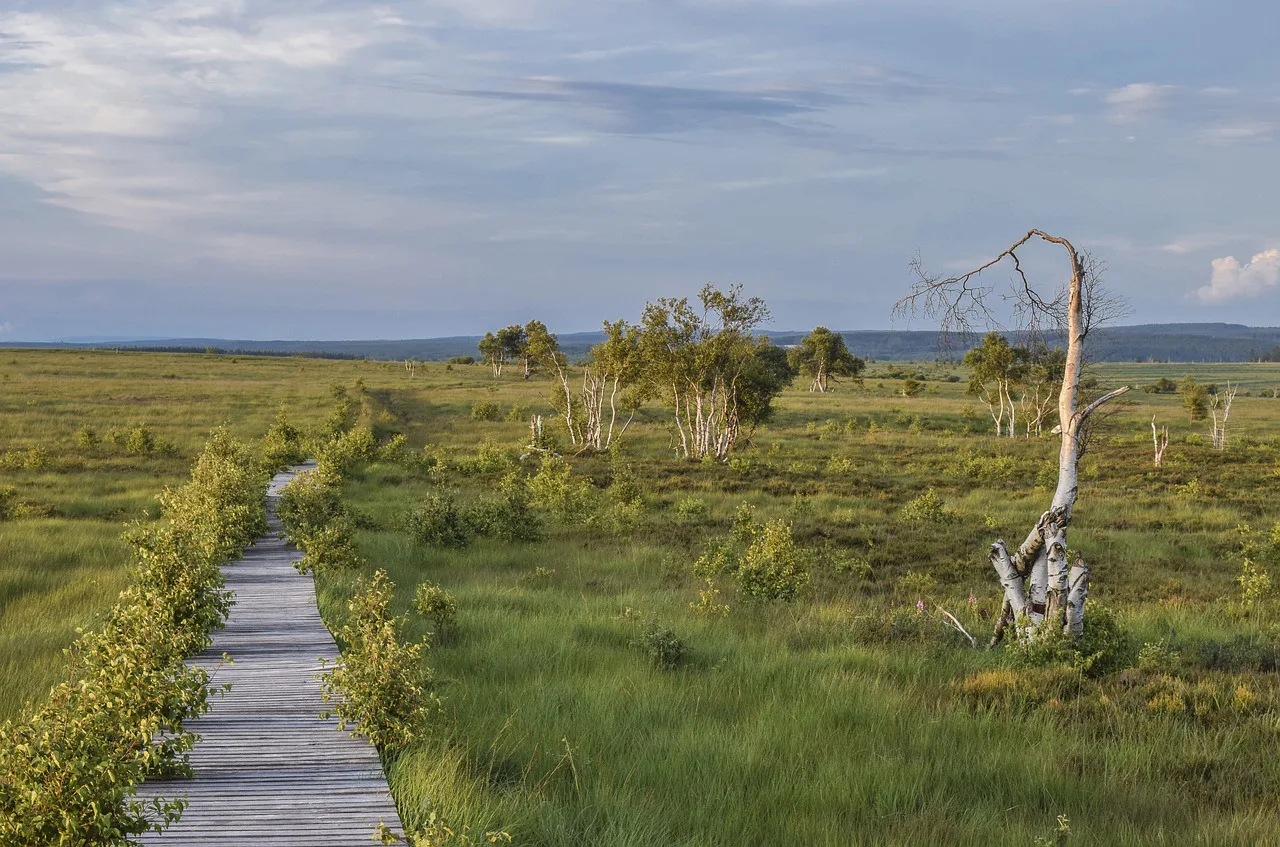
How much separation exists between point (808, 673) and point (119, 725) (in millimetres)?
6121

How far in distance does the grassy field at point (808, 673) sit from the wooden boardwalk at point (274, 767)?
43cm

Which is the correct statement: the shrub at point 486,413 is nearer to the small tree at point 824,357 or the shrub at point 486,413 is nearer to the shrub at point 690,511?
the shrub at point 690,511

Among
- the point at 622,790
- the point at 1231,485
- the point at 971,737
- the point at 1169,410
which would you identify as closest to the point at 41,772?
the point at 622,790

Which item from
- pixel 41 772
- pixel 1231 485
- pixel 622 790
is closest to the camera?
pixel 41 772

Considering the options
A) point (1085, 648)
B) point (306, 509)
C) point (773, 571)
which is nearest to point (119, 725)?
point (1085, 648)

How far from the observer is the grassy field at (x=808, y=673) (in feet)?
19.9

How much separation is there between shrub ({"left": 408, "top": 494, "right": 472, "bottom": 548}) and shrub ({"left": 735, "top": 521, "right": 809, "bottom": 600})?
680 centimetres

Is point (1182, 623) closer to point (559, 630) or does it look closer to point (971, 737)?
point (971, 737)

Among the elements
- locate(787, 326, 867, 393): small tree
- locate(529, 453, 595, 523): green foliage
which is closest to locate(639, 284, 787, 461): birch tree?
locate(529, 453, 595, 523): green foliage

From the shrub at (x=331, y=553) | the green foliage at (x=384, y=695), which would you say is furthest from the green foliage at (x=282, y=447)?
the green foliage at (x=384, y=695)

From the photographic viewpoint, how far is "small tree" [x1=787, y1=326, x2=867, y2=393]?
87.0 meters

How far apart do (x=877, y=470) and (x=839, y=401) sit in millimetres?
38727

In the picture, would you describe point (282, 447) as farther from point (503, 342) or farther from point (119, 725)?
point (503, 342)

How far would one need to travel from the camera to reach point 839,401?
7406 centimetres
